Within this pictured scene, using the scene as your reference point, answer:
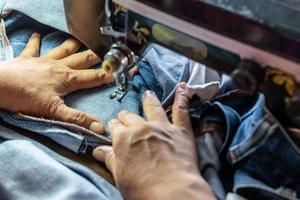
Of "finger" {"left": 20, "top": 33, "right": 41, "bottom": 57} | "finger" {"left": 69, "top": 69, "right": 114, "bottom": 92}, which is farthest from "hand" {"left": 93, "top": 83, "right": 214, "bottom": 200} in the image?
"finger" {"left": 20, "top": 33, "right": 41, "bottom": 57}

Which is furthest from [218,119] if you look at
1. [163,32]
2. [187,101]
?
[163,32]

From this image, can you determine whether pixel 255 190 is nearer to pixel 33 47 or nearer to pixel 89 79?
pixel 89 79

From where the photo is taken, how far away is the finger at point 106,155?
2.74 ft

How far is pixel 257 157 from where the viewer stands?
75 cm

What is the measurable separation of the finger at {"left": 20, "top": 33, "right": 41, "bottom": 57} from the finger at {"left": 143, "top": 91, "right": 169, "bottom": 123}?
0.25 m

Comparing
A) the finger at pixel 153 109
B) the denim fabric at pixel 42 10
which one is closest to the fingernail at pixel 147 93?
the finger at pixel 153 109

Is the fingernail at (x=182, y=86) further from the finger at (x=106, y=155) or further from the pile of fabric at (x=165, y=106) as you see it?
the finger at (x=106, y=155)

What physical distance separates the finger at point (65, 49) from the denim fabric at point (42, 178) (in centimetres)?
19

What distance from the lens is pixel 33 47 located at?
1005 millimetres

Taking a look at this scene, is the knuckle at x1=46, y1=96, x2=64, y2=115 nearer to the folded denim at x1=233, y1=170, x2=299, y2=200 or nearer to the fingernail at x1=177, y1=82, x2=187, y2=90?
the fingernail at x1=177, y1=82, x2=187, y2=90

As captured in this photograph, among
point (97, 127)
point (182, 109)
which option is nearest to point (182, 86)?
point (182, 109)

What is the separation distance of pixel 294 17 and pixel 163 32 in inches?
6.8

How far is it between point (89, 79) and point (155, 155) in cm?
23

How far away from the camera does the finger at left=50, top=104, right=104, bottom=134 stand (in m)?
0.89
